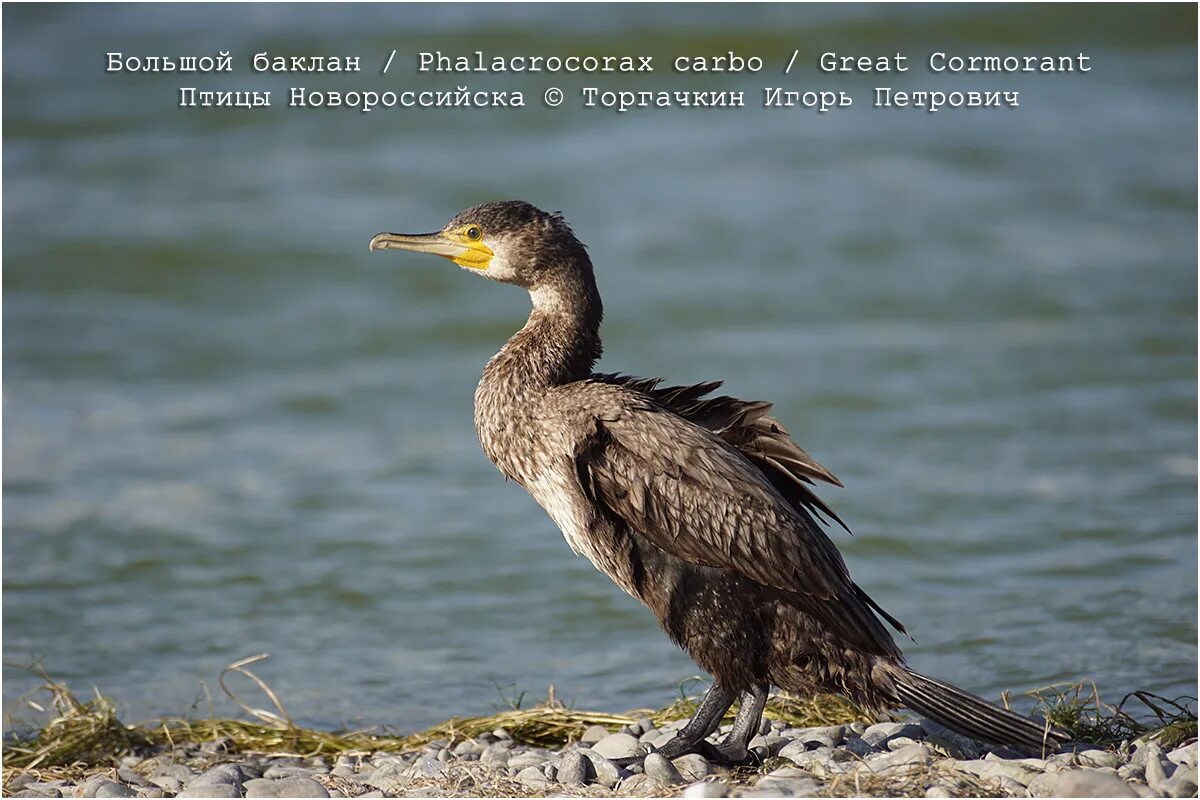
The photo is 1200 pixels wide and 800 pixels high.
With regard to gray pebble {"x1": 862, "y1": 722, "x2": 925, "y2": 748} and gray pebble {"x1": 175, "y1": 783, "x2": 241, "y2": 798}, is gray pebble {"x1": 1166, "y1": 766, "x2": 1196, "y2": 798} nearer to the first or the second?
gray pebble {"x1": 862, "y1": 722, "x2": 925, "y2": 748}

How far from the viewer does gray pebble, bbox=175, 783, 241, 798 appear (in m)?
5.03

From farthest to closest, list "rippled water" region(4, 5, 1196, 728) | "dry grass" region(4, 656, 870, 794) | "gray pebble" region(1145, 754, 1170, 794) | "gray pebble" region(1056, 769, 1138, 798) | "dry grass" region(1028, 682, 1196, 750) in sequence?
"rippled water" region(4, 5, 1196, 728) < "dry grass" region(4, 656, 870, 794) < "dry grass" region(1028, 682, 1196, 750) < "gray pebble" region(1145, 754, 1170, 794) < "gray pebble" region(1056, 769, 1138, 798)

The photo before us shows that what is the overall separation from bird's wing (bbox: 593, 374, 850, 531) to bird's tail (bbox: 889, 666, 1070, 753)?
0.61 m

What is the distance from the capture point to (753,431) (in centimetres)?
512

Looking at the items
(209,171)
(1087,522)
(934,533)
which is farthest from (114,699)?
(209,171)

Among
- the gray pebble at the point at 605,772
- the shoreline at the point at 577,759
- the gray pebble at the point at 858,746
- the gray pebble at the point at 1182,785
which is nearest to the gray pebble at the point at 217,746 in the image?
the shoreline at the point at 577,759

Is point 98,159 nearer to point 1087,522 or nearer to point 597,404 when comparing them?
point 1087,522

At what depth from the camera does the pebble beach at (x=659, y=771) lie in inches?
177

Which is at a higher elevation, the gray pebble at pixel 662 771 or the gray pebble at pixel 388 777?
the gray pebble at pixel 662 771

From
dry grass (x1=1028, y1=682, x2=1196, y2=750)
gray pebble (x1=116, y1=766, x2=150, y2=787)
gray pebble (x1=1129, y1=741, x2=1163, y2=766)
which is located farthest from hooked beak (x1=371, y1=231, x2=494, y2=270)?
gray pebble (x1=1129, y1=741, x2=1163, y2=766)

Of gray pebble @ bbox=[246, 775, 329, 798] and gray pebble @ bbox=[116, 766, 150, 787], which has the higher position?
gray pebble @ bbox=[246, 775, 329, 798]

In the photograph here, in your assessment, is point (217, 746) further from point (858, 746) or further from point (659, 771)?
point (858, 746)

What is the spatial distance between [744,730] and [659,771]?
389 millimetres

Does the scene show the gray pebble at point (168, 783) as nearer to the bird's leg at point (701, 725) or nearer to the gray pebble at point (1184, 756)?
the bird's leg at point (701, 725)
